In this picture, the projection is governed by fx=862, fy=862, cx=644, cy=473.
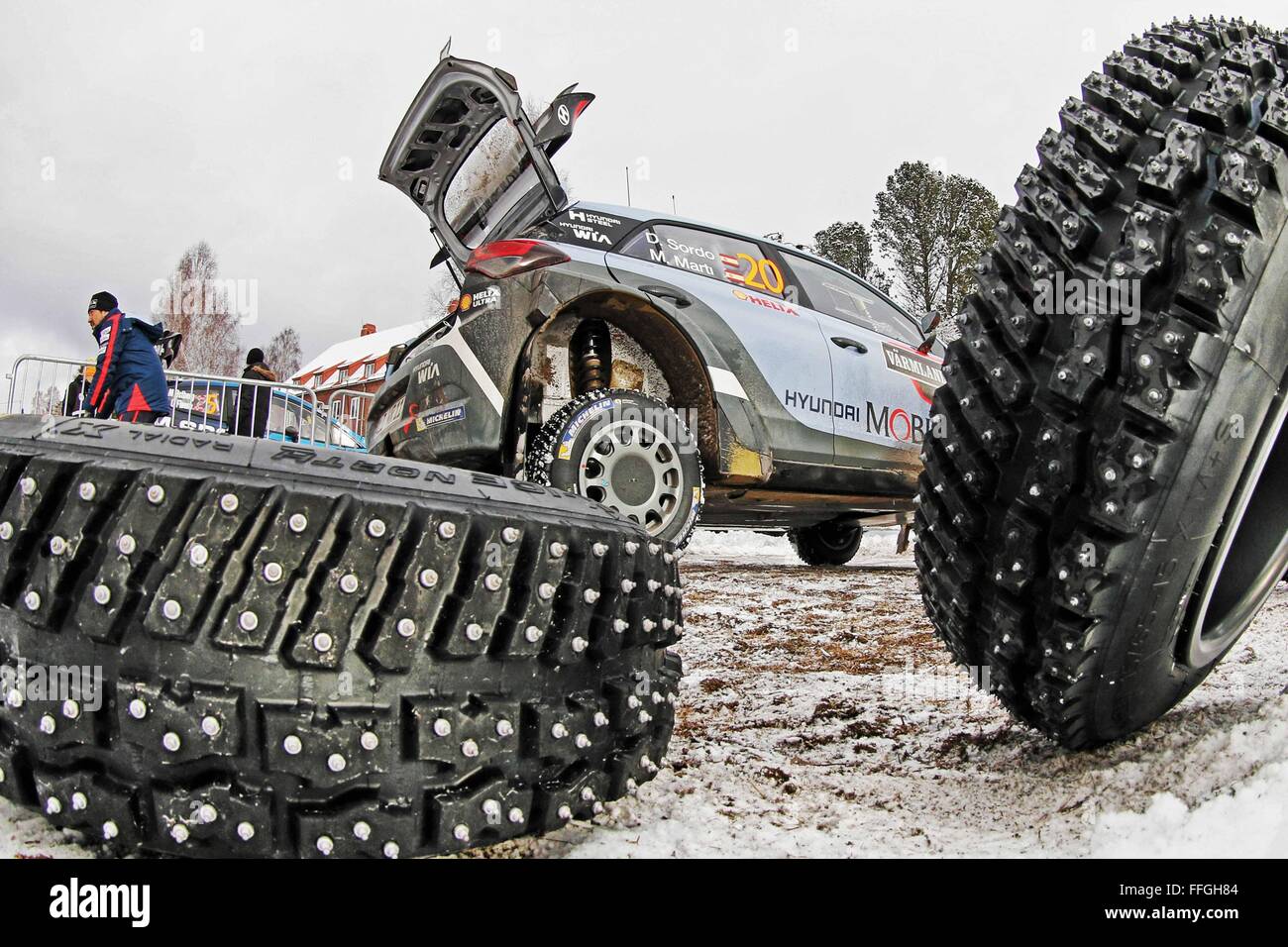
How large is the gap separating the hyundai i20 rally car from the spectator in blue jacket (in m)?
3.72

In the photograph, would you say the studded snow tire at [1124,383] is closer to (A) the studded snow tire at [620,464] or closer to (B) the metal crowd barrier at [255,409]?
(A) the studded snow tire at [620,464]

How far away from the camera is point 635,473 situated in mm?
4238

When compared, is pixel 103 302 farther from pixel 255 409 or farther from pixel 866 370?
pixel 866 370

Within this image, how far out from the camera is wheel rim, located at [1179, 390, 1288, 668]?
1567mm

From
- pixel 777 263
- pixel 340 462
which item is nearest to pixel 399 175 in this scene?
pixel 777 263

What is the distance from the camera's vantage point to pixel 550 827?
1.34m

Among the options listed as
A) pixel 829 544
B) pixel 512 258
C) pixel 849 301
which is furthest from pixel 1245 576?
pixel 829 544

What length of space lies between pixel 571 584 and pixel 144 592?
588 millimetres

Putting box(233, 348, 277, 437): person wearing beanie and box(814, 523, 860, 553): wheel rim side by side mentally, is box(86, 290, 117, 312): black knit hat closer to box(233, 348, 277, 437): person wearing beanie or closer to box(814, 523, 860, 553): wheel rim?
box(233, 348, 277, 437): person wearing beanie

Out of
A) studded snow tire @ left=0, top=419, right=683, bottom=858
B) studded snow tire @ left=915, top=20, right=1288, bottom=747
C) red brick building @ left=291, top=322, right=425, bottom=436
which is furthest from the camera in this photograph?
red brick building @ left=291, top=322, right=425, bottom=436

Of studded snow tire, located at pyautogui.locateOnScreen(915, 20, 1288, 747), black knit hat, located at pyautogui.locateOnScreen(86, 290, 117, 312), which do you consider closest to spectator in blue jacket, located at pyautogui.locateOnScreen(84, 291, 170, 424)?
black knit hat, located at pyautogui.locateOnScreen(86, 290, 117, 312)

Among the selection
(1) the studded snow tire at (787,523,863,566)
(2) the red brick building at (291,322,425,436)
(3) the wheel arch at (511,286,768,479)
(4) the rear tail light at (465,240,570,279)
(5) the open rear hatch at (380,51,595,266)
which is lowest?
(1) the studded snow tire at (787,523,863,566)

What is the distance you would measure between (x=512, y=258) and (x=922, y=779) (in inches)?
125
